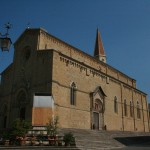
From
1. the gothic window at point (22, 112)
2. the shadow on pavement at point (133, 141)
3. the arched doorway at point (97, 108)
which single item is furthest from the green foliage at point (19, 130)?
the arched doorway at point (97, 108)

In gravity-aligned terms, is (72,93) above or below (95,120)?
above

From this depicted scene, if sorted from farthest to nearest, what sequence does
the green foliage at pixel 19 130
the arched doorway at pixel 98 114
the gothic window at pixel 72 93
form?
the arched doorway at pixel 98 114, the gothic window at pixel 72 93, the green foliage at pixel 19 130

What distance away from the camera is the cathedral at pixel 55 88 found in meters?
25.0

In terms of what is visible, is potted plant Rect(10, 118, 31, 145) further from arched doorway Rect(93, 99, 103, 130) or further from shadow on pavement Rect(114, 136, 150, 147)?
arched doorway Rect(93, 99, 103, 130)

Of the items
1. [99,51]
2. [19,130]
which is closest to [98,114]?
[19,130]

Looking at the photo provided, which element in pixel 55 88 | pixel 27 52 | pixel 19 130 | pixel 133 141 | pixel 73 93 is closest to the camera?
pixel 19 130

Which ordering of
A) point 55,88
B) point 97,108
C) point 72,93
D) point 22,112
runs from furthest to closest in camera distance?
point 97,108 < point 72,93 < point 22,112 < point 55,88

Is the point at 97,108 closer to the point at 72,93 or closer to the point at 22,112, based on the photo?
the point at 72,93

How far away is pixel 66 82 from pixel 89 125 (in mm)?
6417

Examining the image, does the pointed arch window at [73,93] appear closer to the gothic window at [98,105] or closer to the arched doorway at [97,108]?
the arched doorway at [97,108]

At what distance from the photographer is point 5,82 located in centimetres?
3291

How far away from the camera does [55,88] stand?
24969 mm

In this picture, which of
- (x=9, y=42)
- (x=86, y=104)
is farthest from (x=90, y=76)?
(x=9, y=42)

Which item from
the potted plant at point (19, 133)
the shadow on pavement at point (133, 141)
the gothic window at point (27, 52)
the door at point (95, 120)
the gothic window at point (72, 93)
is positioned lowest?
the shadow on pavement at point (133, 141)
